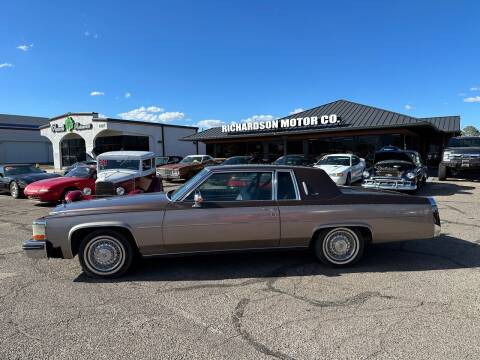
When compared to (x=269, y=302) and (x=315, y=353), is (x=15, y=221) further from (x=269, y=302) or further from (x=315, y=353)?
(x=315, y=353)

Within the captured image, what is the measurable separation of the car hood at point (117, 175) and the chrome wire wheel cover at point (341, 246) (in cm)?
760

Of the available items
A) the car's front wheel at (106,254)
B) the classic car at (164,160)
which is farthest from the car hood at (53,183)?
the classic car at (164,160)

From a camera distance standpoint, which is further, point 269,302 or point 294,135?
point 294,135

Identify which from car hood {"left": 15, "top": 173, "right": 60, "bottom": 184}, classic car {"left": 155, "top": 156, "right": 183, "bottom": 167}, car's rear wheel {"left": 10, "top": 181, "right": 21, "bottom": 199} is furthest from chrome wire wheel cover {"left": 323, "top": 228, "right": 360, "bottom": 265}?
classic car {"left": 155, "top": 156, "right": 183, "bottom": 167}

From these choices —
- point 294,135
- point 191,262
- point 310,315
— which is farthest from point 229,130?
point 310,315

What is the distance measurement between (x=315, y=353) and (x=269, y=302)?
1022 millimetres

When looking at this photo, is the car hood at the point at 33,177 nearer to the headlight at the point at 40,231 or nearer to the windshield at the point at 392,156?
the headlight at the point at 40,231

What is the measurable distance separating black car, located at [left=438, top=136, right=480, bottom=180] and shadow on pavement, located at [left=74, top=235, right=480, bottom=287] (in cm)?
1175

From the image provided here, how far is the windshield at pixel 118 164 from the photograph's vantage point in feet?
38.3

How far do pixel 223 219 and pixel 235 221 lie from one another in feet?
0.53

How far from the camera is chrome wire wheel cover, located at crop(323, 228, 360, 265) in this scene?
16.2 feet

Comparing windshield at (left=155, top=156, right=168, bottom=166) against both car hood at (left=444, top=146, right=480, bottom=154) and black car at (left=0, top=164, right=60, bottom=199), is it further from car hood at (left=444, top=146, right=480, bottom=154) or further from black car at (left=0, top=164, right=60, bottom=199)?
car hood at (left=444, top=146, right=480, bottom=154)

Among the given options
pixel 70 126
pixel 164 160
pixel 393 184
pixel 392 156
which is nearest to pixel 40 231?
pixel 393 184

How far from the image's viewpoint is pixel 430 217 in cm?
502
